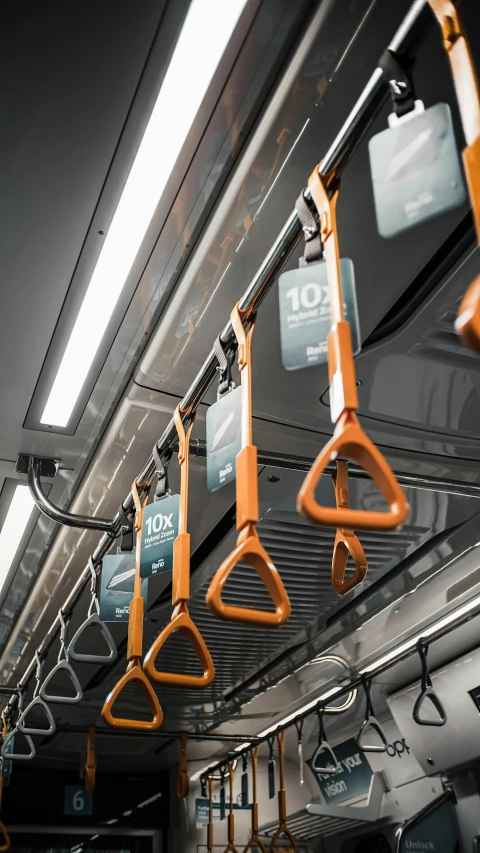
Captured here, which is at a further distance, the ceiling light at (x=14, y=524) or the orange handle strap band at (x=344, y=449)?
the ceiling light at (x=14, y=524)

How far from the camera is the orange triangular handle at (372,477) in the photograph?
40.0 inches

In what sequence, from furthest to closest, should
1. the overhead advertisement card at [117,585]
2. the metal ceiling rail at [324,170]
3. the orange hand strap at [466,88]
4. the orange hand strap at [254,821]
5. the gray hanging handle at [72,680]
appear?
1. the orange hand strap at [254,821]
2. the gray hanging handle at [72,680]
3. the overhead advertisement card at [117,585]
4. the metal ceiling rail at [324,170]
5. the orange hand strap at [466,88]

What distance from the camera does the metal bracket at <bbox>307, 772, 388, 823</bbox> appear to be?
5.18m

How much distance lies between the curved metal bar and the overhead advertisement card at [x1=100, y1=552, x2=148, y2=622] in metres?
0.21

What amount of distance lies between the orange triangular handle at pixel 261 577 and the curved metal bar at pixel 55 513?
1592 millimetres

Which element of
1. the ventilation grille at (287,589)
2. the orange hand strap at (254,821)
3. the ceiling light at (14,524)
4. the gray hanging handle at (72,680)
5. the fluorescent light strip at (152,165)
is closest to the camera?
the fluorescent light strip at (152,165)

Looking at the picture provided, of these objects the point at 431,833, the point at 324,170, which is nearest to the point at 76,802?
the point at 431,833

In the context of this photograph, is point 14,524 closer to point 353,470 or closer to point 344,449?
point 353,470

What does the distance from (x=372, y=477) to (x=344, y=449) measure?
5cm

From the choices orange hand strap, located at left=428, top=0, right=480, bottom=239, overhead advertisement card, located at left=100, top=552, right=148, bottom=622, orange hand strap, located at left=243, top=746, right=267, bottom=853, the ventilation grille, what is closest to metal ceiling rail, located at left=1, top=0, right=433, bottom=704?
orange hand strap, located at left=428, top=0, right=480, bottom=239

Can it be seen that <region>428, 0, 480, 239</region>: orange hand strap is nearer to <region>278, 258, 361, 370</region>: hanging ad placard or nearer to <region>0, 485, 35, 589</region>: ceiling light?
<region>278, 258, 361, 370</region>: hanging ad placard

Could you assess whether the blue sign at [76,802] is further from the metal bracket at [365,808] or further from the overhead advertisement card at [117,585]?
the overhead advertisement card at [117,585]

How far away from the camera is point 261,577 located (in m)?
1.28

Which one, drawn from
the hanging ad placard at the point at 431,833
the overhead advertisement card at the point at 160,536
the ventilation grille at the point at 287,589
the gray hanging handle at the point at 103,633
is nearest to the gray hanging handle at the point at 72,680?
the gray hanging handle at the point at 103,633
